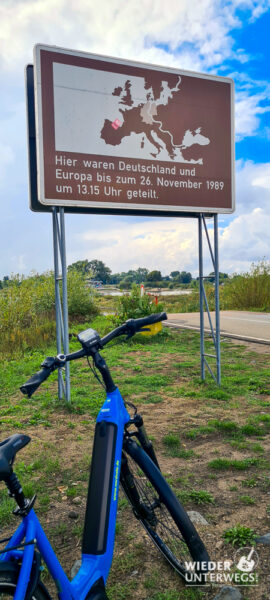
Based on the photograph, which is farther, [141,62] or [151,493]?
[141,62]

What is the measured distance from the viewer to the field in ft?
8.07

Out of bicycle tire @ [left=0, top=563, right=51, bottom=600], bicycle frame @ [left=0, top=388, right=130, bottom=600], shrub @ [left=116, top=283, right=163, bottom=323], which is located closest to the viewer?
bicycle tire @ [left=0, top=563, right=51, bottom=600]

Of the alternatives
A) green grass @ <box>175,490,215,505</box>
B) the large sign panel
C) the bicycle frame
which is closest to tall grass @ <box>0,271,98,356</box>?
the large sign panel

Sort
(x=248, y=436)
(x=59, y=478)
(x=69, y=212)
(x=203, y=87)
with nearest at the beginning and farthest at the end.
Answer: (x=59, y=478) < (x=248, y=436) < (x=69, y=212) < (x=203, y=87)

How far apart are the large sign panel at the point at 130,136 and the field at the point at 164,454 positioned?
264cm

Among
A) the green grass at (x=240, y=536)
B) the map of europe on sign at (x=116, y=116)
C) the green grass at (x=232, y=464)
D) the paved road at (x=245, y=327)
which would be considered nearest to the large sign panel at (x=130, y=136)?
the map of europe on sign at (x=116, y=116)

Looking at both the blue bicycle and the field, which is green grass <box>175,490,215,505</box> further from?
the blue bicycle

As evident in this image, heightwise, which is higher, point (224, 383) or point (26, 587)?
point (26, 587)

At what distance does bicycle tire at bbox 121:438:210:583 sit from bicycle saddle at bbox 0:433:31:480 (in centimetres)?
68

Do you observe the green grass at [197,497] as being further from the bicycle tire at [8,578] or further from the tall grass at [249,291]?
the tall grass at [249,291]

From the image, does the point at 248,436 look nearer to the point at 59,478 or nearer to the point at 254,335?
the point at 59,478

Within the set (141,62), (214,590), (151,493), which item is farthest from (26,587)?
(141,62)

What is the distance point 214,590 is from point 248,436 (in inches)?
88.9

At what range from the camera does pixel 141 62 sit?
223 inches
